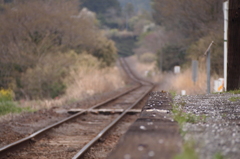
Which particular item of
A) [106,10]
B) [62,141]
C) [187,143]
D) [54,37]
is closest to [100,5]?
[106,10]

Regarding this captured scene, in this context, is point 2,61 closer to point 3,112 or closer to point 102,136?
point 3,112

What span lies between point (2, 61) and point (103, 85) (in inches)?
268

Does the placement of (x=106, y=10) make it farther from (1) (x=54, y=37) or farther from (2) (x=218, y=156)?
(2) (x=218, y=156)

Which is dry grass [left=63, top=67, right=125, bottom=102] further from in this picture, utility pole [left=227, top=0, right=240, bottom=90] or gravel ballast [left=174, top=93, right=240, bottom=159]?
gravel ballast [left=174, top=93, right=240, bottom=159]

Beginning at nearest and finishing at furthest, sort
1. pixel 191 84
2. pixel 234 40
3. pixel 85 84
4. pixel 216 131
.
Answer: pixel 216 131
pixel 234 40
pixel 191 84
pixel 85 84

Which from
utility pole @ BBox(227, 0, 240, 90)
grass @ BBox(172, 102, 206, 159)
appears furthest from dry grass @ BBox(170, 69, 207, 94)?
grass @ BBox(172, 102, 206, 159)

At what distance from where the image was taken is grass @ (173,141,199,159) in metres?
2.82

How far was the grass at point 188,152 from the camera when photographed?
282 centimetres

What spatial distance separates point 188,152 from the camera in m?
3.04

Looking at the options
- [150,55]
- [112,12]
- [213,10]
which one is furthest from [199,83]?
[112,12]

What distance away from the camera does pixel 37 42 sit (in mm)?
27188

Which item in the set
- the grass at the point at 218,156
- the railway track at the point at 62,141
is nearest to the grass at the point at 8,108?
the railway track at the point at 62,141

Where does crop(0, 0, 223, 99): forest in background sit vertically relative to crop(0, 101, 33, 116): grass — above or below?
above

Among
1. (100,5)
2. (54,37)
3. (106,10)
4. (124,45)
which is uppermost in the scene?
(100,5)
